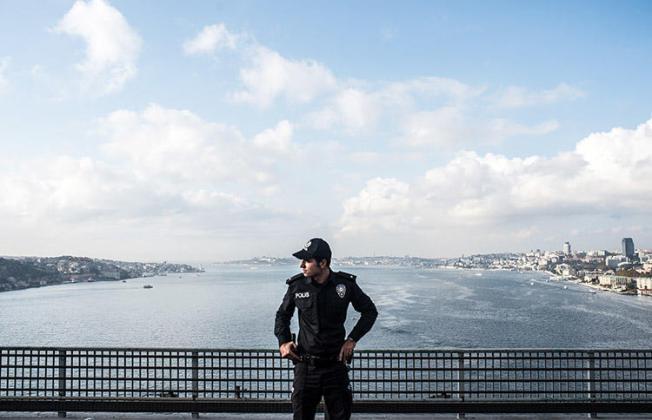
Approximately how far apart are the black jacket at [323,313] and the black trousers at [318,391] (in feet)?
0.49

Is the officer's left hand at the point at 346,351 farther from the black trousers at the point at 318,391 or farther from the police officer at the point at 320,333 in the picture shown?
the black trousers at the point at 318,391

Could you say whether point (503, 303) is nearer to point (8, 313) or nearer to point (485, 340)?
point (485, 340)

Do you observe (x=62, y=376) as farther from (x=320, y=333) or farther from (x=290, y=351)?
(x=320, y=333)

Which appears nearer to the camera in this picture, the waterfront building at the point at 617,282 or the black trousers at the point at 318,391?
the black trousers at the point at 318,391

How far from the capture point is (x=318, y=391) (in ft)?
15.2

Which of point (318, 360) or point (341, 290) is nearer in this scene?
point (318, 360)

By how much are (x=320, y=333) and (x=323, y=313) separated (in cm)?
17

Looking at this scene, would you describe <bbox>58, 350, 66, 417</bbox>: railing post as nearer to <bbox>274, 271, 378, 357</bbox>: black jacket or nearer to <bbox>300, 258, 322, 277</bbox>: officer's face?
<bbox>274, 271, 378, 357</bbox>: black jacket

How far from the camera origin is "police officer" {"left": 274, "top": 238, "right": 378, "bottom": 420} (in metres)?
4.63

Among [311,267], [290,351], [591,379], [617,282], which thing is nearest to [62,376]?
[290,351]

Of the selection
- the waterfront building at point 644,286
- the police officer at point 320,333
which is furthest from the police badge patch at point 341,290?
the waterfront building at point 644,286

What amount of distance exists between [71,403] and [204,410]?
1870 millimetres

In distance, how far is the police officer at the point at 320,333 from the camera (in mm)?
4629

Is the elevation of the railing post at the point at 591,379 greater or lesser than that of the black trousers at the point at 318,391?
lesser
